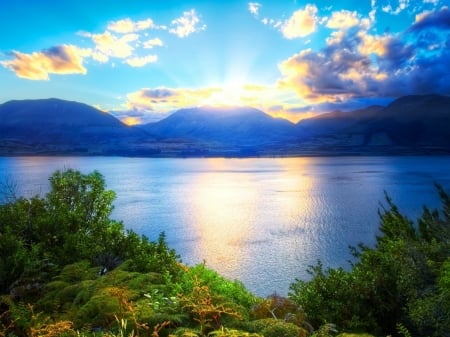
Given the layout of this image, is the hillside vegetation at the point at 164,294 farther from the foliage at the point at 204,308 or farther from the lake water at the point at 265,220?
the lake water at the point at 265,220

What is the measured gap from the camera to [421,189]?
129500 mm

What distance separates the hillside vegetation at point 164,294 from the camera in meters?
8.23

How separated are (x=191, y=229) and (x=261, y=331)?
72975 millimetres

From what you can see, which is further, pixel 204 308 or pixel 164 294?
pixel 164 294

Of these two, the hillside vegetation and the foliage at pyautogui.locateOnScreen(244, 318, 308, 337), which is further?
the hillside vegetation

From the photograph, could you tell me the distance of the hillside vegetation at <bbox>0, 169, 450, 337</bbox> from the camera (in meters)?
8.23

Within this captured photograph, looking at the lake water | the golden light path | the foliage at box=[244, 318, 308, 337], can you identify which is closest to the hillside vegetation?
the foliage at box=[244, 318, 308, 337]

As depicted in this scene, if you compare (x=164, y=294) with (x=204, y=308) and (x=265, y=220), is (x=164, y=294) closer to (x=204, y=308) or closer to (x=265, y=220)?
(x=204, y=308)

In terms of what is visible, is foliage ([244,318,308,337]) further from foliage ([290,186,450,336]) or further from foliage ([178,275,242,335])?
foliage ([290,186,450,336])

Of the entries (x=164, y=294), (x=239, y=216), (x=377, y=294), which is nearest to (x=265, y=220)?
(x=239, y=216)

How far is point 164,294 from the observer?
11.8 metres

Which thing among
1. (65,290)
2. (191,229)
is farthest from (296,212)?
(65,290)

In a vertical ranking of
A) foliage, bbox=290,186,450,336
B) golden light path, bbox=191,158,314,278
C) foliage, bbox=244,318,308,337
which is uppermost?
foliage, bbox=244,318,308,337

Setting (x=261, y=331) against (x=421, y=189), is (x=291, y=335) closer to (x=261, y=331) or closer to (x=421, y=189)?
(x=261, y=331)
